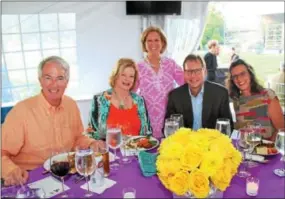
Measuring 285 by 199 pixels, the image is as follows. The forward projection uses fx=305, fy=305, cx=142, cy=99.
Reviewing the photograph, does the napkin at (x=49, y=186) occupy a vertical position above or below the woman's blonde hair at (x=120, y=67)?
below

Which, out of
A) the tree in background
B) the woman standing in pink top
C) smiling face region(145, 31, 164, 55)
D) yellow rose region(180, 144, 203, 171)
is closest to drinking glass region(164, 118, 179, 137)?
yellow rose region(180, 144, 203, 171)

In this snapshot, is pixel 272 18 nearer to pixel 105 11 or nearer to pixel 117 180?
pixel 105 11

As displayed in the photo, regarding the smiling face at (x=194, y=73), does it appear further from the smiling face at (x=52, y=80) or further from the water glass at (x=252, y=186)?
the water glass at (x=252, y=186)

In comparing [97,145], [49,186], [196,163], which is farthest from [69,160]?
[196,163]

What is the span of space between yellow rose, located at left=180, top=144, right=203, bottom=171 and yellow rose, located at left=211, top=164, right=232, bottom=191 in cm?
7

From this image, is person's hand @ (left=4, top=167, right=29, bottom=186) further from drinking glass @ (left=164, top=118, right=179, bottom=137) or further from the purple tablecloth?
drinking glass @ (left=164, top=118, right=179, bottom=137)

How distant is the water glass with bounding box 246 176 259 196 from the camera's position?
119cm

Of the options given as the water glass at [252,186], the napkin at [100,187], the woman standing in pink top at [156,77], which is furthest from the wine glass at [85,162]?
the woman standing in pink top at [156,77]

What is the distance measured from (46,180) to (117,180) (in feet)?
1.00

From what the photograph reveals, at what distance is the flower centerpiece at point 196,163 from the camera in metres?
0.98

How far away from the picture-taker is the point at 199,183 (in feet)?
3.21

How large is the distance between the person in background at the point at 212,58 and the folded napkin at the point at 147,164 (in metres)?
3.67

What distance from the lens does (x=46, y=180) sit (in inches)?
51.9

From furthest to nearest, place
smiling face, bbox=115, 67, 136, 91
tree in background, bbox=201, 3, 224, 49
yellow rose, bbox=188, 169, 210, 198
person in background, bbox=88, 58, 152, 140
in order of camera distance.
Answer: tree in background, bbox=201, 3, 224, 49 < smiling face, bbox=115, 67, 136, 91 < person in background, bbox=88, 58, 152, 140 < yellow rose, bbox=188, 169, 210, 198
